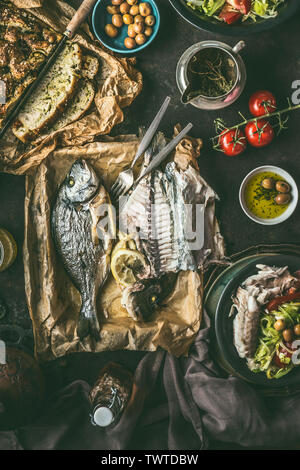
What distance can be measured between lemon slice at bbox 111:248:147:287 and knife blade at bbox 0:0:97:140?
98 centimetres

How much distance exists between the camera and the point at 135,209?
231cm

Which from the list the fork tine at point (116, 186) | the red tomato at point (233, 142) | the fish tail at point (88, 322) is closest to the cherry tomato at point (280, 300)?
the red tomato at point (233, 142)

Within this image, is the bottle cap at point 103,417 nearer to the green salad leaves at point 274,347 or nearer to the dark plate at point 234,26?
→ the green salad leaves at point 274,347

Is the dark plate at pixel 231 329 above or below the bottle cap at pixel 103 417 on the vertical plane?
above

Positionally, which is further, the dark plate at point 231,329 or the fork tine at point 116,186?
the fork tine at point 116,186

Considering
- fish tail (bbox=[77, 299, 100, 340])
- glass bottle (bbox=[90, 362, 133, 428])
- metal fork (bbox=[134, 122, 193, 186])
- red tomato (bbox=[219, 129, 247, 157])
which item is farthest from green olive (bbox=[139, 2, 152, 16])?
glass bottle (bbox=[90, 362, 133, 428])

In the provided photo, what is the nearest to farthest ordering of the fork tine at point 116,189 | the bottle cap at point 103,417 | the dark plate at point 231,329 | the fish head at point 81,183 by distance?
the bottle cap at point 103,417
the dark plate at point 231,329
the fish head at point 81,183
the fork tine at point 116,189

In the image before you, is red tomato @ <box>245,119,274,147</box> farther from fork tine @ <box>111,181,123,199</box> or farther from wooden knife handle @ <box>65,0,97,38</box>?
wooden knife handle @ <box>65,0,97,38</box>

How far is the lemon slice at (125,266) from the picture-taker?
232 centimetres

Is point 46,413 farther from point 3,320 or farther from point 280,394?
point 280,394

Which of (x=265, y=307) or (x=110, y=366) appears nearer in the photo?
(x=265, y=307)

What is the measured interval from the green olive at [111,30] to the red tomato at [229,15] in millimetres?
616
